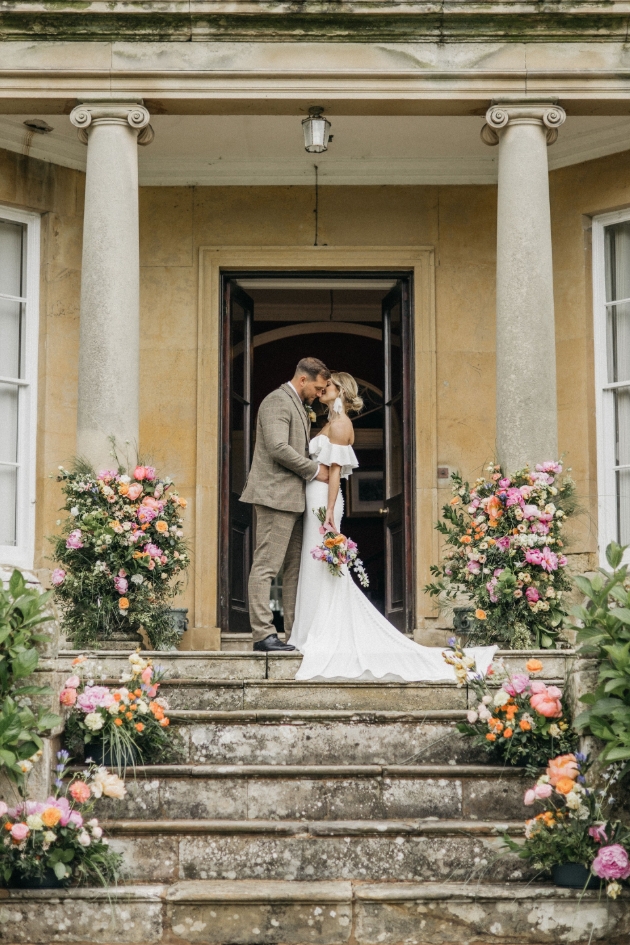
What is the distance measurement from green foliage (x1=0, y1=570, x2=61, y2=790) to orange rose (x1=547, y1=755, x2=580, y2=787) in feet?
6.39

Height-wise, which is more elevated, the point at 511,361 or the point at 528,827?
the point at 511,361

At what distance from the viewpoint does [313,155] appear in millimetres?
9289

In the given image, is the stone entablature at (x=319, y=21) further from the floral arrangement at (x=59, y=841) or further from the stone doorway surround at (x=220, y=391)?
the floral arrangement at (x=59, y=841)

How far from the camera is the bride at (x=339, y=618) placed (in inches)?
260

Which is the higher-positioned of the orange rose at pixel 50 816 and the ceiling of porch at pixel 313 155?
the ceiling of porch at pixel 313 155

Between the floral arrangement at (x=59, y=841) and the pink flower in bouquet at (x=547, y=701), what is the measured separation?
68.2 inches

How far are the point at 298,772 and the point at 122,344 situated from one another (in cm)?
→ 323

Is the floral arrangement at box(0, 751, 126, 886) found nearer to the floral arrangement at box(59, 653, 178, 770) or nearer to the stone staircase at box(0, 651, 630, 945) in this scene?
the stone staircase at box(0, 651, 630, 945)

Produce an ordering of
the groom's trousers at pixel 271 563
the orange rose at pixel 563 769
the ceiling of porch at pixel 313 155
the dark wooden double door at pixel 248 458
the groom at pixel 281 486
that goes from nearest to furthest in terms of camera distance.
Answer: the orange rose at pixel 563 769 < the groom's trousers at pixel 271 563 < the groom at pixel 281 486 < the ceiling of porch at pixel 313 155 < the dark wooden double door at pixel 248 458

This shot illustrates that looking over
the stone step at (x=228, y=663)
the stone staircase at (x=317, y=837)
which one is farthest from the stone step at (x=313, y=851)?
the stone step at (x=228, y=663)

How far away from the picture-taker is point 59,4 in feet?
25.9

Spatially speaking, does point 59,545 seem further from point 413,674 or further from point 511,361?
point 511,361

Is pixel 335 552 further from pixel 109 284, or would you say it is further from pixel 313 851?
pixel 313 851

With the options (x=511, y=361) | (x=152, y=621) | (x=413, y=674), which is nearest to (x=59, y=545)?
(x=152, y=621)
